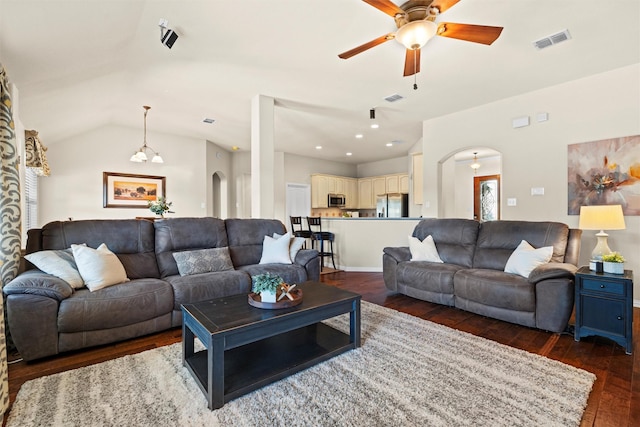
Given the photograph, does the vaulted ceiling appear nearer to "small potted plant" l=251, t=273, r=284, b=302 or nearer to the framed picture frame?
the framed picture frame

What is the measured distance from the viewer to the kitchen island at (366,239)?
5.35 metres

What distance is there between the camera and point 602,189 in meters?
3.70

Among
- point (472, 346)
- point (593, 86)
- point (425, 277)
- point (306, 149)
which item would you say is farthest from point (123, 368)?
point (306, 149)

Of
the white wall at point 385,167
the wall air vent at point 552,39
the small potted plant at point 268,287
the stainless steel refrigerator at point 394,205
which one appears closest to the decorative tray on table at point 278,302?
the small potted plant at point 268,287

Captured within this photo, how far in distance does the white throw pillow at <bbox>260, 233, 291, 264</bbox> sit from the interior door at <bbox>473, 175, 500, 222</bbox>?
22.4ft

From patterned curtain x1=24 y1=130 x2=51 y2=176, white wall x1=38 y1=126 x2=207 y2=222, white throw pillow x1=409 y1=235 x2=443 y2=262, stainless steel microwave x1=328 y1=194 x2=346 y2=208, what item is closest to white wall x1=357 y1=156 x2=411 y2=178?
stainless steel microwave x1=328 y1=194 x2=346 y2=208

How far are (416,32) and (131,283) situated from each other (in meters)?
3.13

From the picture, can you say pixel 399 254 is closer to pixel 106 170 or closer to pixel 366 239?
pixel 366 239

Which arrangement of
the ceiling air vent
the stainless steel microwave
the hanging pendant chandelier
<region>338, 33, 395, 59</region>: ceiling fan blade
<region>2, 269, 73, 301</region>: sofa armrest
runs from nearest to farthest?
<region>2, 269, 73, 301</region>: sofa armrest, <region>338, 33, 395, 59</region>: ceiling fan blade, the ceiling air vent, the hanging pendant chandelier, the stainless steel microwave

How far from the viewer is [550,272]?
266 centimetres

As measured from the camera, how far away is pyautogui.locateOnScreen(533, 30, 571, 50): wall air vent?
2.87 m

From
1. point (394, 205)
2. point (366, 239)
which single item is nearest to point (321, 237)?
point (366, 239)

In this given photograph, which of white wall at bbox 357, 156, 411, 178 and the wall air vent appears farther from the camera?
white wall at bbox 357, 156, 411, 178

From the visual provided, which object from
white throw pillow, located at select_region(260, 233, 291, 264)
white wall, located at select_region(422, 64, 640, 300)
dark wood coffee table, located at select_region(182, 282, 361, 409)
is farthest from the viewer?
white throw pillow, located at select_region(260, 233, 291, 264)
